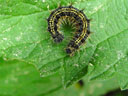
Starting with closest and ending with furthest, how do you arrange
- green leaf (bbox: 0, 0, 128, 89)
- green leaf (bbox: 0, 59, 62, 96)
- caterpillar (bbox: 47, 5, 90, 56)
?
1. green leaf (bbox: 0, 0, 128, 89)
2. caterpillar (bbox: 47, 5, 90, 56)
3. green leaf (bbox: 0, 59, 62, 96)

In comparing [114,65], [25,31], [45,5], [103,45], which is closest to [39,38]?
[25,31]

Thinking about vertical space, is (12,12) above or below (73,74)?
above

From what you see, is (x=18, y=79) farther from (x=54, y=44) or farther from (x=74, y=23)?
(x=74, y=23)

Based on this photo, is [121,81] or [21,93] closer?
[121,81]

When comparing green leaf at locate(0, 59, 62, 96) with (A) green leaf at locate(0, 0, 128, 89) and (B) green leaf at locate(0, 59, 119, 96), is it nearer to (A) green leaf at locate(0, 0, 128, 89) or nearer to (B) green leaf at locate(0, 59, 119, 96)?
(B) green leaf at locate(0, 59, 119, 96)

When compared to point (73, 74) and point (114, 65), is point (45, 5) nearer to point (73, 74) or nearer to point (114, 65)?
point (73, 74)

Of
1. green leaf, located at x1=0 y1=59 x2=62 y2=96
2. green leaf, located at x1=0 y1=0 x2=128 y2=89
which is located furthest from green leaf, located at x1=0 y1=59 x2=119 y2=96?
green leaf, located at x1=0 y1=0 x2=128 y2=89

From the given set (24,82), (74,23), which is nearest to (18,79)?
(24,82)
